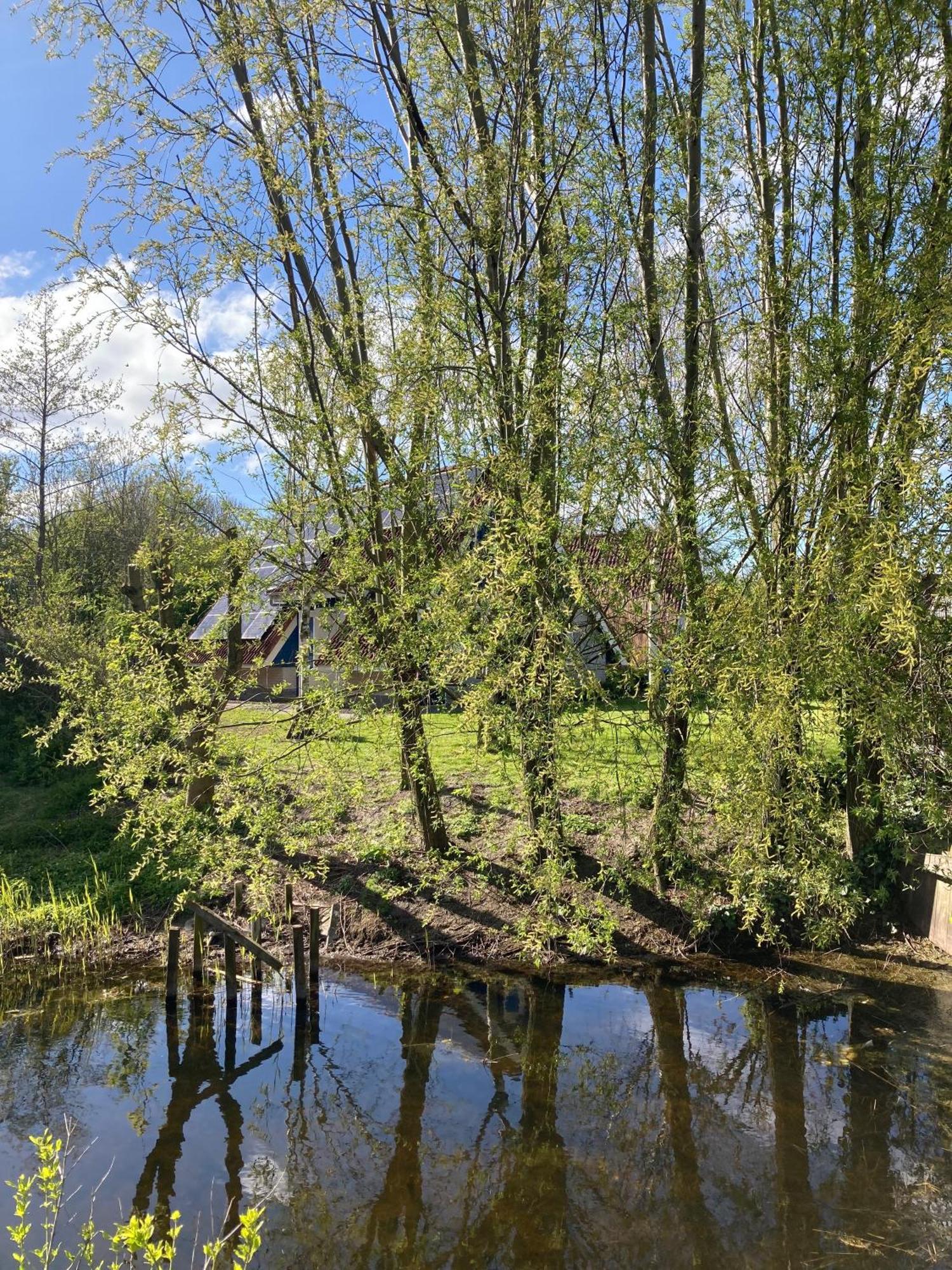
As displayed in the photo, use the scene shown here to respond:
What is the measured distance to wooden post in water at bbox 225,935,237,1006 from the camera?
7.18m

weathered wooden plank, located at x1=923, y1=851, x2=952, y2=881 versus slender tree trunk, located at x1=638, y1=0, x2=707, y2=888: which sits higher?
slender tree trunk, located at x1=638, y1=0, x2=707, y2=888

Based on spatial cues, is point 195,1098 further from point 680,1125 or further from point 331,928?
point 680,1125

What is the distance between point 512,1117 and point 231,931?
2.70 metres

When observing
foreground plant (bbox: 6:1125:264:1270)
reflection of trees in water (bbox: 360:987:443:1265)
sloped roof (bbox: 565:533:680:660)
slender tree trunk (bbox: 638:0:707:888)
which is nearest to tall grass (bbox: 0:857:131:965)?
foreground plant (bbox: 6:1125:264:1270)

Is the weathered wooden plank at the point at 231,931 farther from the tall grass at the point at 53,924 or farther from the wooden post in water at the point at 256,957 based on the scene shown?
the tall grass at the point at 53,924

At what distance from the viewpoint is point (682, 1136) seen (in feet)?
18.4

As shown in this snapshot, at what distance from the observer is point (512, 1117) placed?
588 cm

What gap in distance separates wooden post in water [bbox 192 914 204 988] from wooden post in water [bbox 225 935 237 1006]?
0.39 m

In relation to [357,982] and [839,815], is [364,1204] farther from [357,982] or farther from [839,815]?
[839,815]

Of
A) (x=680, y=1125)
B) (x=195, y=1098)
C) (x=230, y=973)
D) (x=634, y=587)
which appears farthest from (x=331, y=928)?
(x=634, y=587)

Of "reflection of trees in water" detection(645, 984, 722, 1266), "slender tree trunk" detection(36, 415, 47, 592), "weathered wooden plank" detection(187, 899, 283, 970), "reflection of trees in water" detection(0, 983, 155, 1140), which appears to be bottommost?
"reflection of trees in water" detection(0, 983, 155, 1140)

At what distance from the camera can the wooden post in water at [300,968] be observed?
7223mm

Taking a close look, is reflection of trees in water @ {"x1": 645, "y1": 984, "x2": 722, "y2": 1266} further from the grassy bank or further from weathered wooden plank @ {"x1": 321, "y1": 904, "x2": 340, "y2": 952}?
weathered wooden plank @ {"x1": 321, "y1": 904, "x2": 340, "y2": 952}

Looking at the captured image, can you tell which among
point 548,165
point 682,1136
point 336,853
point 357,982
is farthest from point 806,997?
point 548,165
